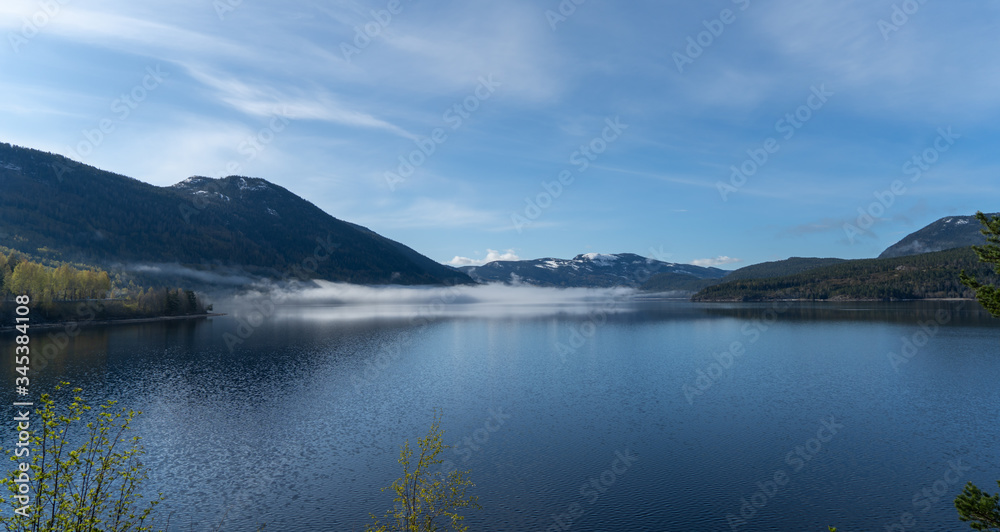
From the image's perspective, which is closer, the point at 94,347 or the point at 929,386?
the point at 929,386

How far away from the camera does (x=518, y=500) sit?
1070 inches

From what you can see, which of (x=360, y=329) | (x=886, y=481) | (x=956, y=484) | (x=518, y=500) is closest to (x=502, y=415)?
(x=518, y=500)

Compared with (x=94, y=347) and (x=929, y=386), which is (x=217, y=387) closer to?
(x=94, y=347)

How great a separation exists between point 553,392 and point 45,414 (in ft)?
152
